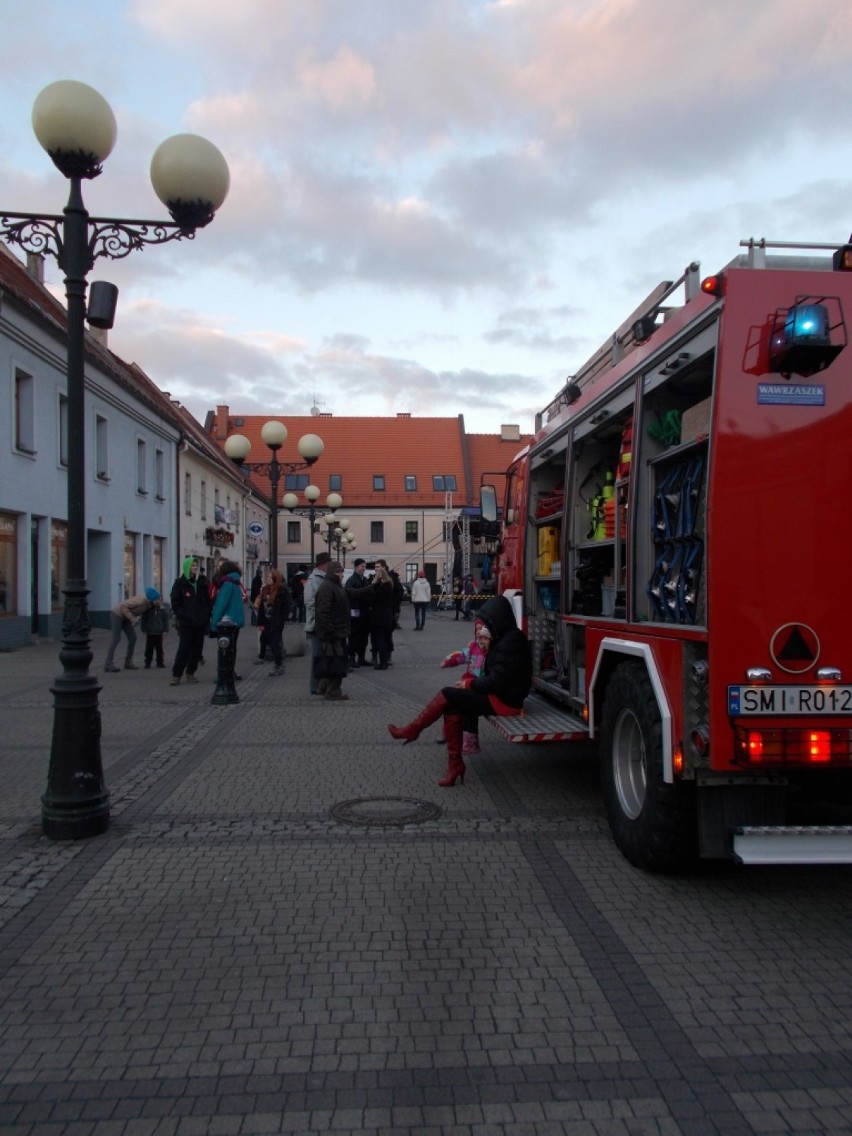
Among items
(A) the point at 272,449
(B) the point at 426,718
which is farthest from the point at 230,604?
(A) the point at 272,449

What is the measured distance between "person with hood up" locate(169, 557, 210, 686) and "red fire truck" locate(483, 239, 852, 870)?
925cm

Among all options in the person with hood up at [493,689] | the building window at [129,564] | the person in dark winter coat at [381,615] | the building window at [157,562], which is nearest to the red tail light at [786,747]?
the person with hood up at [493,689]

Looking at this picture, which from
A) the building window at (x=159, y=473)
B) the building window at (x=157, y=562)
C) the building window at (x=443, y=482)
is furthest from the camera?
the building window at (x=443, y=482)

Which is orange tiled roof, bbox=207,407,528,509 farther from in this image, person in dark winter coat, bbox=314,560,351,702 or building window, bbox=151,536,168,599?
person in dark winter coat, bbox=314,560,351,702

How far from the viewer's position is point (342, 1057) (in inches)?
125

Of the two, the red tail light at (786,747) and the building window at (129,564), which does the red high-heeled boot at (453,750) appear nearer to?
the red tail light at (786,747)

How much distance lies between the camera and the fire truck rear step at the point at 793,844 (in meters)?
4.21

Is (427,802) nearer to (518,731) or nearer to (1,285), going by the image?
(518,731)

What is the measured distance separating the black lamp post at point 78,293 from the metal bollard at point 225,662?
5.25 m

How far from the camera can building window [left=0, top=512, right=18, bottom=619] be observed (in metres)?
18.7

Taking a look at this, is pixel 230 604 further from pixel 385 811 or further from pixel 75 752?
pixel 75 752

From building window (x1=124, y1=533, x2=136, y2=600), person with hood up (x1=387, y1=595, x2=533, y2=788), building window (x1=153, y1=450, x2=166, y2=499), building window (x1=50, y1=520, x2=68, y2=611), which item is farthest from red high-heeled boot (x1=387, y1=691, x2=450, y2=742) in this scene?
building window (x1=153, y1=450, x2=166, y2=499)

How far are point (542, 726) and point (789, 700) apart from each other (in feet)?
8.84

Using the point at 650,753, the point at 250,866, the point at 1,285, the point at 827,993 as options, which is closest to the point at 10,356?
the point at 1,285
